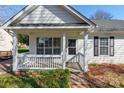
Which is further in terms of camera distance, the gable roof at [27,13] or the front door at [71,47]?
the front door at [71,47]

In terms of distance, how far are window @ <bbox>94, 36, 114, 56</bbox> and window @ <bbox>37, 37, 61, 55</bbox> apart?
330cm

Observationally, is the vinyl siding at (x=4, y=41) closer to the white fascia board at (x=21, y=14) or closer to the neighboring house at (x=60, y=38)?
the neighboring house at (x=60, y=38)

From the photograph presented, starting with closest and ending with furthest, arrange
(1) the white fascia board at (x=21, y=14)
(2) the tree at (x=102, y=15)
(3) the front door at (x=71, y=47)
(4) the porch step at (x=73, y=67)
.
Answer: (1) the white fascia board at (x=21, y=14) < (4) the porch step at (x=73, y=67) < (3) the front door at (x=71, y=47) < (2) the tree at (x=102, y=15)

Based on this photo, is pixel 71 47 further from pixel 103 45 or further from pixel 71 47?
pixel 103 45

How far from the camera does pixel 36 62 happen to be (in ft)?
57.0

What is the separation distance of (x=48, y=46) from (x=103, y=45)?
4.66 m

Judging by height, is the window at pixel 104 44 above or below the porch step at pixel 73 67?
above

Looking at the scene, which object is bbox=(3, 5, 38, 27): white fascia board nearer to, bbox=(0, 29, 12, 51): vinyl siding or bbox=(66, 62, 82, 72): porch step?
bbox=(66, 62, 82, 72): porch step

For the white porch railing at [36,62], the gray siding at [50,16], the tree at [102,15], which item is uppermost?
the tree at [102,15]

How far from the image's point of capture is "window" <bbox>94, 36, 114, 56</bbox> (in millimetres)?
21844

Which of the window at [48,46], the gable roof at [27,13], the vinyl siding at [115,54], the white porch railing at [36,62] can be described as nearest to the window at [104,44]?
the vinyl siding at [115,54]

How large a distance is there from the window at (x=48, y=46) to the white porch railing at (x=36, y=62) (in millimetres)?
2872

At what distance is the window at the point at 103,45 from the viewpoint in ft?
71.7

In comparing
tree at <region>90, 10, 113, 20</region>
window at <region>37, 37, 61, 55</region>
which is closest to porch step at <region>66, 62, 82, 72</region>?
window at <region>37, 37, 61, 55</region>
